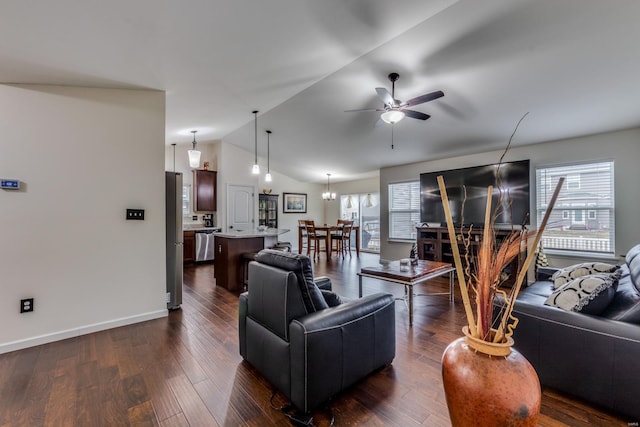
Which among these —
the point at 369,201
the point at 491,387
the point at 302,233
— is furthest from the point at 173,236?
the point at 369,201

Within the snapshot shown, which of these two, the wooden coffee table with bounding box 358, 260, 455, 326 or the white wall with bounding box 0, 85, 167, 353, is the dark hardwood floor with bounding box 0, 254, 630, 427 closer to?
the white wall with bounding box 0, 85, 167, 353

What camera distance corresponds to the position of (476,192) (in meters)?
4.95

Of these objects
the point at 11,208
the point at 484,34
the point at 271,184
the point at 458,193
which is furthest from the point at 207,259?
the point at 484,34

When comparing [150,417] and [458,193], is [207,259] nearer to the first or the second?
[150,417]

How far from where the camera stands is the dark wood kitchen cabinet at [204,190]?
6.54 metres

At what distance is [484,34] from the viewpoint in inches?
97.7

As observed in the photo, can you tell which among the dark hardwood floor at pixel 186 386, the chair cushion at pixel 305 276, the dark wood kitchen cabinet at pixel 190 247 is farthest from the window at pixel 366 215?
the chair cushion at pixel 305 276

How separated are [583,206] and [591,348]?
3.44 meters

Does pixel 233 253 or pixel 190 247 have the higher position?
pixel 233 253

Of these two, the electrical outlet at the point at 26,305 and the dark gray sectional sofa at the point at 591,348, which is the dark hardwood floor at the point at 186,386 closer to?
the dark gray sectional sofa at the point at 591,348

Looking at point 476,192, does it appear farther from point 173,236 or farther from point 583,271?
point 173,236

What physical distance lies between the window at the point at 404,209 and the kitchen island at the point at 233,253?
3.37 m

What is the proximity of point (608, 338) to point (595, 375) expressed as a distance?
0.24m

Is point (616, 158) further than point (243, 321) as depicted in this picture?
Yes
